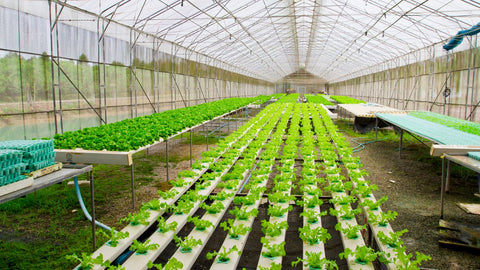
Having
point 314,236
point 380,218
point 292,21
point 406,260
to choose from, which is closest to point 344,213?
point 380,218

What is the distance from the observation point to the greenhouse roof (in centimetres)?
1314

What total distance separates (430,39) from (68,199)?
62.6 feet

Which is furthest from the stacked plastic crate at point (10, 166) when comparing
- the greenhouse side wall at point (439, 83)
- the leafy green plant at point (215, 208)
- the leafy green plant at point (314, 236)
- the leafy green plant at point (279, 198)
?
the greenhouse side wall at point (439, 83)

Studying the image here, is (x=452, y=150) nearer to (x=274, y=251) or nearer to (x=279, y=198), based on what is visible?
(x=279, y=198)

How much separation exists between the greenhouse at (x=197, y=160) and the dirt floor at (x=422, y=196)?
0.04 m

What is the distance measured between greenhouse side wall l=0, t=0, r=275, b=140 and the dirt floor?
867cm

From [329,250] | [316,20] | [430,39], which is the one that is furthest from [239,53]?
[329,250]

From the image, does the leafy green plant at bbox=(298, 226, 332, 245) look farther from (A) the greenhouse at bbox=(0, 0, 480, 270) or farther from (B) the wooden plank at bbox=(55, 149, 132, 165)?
(B) the wooden plank at bbox=(55, 149, 132, 165)

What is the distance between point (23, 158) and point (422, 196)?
23.9 feet

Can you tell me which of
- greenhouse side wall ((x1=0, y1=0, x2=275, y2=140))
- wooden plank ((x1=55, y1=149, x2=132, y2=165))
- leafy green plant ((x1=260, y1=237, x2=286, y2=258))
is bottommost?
leafy green plant ((x1=260, y1=237, x2=286, y2=258))

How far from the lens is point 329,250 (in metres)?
4.86

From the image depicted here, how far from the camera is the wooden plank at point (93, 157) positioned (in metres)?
5.59

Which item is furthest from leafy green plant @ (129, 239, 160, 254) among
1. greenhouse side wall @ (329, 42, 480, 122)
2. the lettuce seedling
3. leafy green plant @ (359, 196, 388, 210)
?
greenhouse side wall @ (329, 42, 480, 122)

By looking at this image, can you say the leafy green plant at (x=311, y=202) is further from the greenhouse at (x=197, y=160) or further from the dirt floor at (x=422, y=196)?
the dirt floor at (x=422, y=196)
